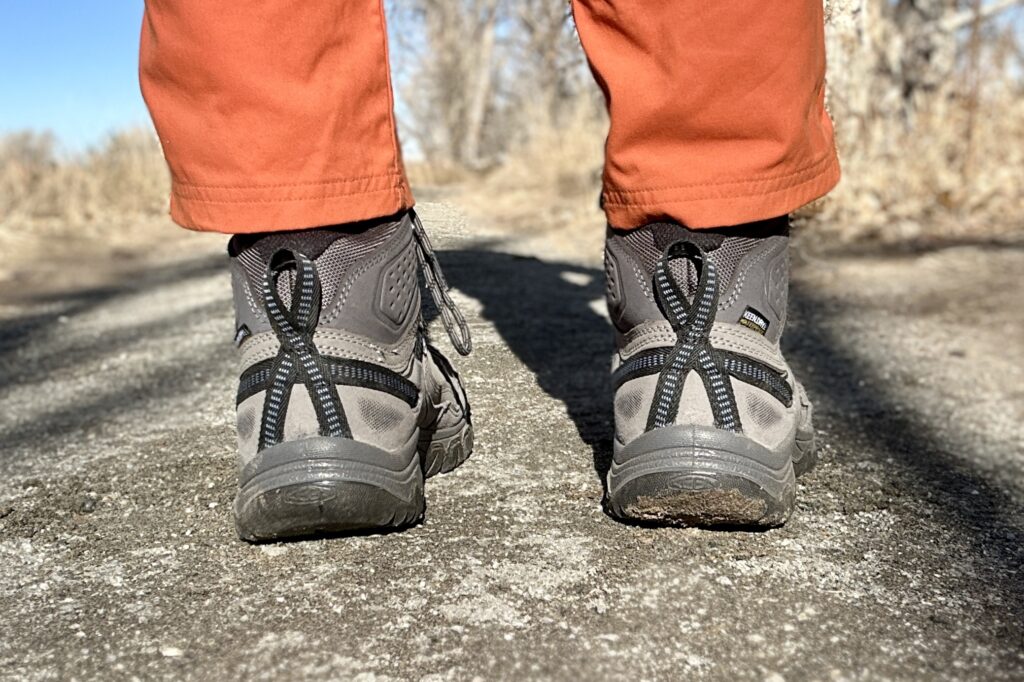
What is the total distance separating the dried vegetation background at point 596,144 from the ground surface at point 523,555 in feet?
2.17

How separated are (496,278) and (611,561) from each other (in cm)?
135

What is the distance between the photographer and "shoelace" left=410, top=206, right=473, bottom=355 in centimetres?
114

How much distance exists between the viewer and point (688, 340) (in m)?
1.02

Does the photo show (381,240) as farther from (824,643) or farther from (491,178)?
(491,178)

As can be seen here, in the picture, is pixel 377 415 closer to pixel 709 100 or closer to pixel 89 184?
pixel 709 100

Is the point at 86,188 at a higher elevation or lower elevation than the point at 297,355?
lower

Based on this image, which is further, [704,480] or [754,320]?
[754,320]

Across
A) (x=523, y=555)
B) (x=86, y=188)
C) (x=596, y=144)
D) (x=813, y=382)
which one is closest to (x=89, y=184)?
(x=86, y=188)

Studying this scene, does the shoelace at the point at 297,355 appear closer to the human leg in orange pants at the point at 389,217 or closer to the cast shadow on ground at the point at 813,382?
the human leg in orange pants at the point at 389,217

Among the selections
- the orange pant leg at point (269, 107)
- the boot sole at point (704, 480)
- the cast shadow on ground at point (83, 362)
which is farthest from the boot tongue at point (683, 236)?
the cast shadow on ground at point (83, 362)

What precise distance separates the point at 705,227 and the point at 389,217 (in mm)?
362

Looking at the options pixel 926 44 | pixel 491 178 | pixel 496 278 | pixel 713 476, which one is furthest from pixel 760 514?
pixel 491 178

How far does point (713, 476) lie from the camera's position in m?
0.95

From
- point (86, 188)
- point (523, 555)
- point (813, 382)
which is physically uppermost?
point (523, 555)
